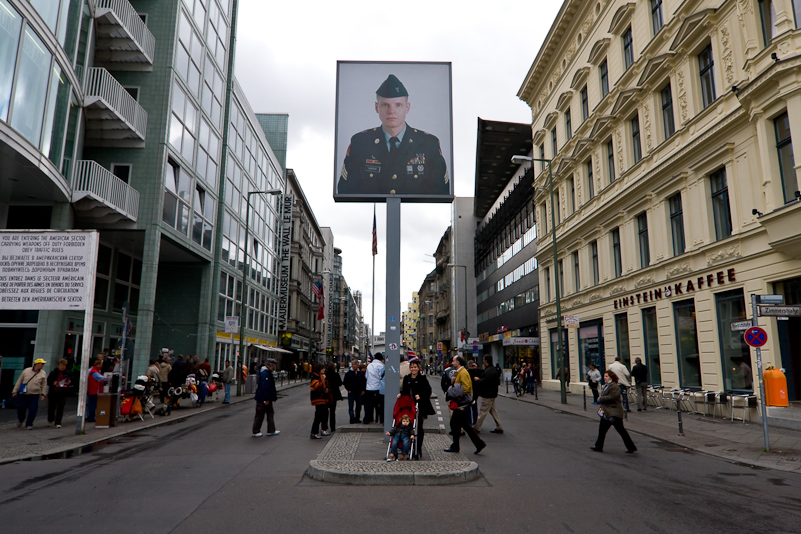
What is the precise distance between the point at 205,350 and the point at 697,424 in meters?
24.3

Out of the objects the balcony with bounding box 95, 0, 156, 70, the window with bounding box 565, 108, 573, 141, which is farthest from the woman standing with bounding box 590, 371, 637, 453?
the window with bounding box 565, 108, 573, 141

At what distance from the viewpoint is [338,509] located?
6.33 metres

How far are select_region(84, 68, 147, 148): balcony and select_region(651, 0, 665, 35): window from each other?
68.5 feet

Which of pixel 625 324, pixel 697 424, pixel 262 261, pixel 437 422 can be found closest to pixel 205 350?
pixel 262 261

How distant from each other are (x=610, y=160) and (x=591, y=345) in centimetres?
923

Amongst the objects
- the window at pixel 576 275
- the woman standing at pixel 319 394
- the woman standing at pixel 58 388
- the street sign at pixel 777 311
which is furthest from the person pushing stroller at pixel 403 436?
the window at pixel 576 275

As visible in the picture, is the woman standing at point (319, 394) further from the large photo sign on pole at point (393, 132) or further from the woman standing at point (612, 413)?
the woman standing at point (612, 413)

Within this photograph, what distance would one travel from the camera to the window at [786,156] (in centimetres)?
1452

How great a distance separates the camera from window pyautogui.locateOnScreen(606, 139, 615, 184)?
1034 inches

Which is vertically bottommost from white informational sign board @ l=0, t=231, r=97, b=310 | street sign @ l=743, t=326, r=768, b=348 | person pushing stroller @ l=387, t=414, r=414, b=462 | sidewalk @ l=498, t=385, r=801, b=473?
sidewalk @ l=498, t=385, r=801, b=473

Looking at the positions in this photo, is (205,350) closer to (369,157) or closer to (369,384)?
(369,384)

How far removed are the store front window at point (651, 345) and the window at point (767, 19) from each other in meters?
10.4

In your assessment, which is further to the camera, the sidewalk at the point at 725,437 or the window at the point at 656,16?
the window at the point at 656,16

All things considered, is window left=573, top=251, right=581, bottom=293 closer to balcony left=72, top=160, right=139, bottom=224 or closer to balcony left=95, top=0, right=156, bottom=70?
balcony left=72, top=160, right=139, bottom=224
